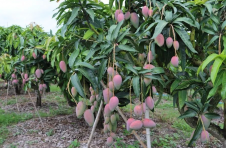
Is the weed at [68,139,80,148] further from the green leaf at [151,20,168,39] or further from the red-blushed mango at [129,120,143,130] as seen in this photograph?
the green leaf at [151,20,168,39]

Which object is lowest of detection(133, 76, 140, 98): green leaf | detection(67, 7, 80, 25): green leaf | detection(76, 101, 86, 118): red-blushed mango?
detection(76, 101, 86, 118): red-blushed mango

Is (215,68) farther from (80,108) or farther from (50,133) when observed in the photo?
(50,133)

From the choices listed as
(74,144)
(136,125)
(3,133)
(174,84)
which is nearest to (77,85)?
(136,125)

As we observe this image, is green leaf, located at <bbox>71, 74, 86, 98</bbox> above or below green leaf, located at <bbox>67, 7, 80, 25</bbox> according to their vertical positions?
below

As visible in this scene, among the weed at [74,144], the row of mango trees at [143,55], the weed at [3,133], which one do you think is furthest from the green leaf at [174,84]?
the weed at [3,133]

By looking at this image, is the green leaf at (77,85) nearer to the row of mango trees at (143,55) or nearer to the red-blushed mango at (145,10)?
the row of mango trees at (143,55)

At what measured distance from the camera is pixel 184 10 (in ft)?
2.43

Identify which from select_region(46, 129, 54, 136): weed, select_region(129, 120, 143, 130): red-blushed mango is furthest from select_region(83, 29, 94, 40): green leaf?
select_region(46, 129, 54, 136): weed

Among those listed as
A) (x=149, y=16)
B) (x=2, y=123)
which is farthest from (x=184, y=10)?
(x=2, y=123)

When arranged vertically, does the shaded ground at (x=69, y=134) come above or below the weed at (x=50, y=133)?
below

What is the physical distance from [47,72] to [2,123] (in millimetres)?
1056

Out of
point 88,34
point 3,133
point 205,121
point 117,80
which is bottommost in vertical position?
point 3,133

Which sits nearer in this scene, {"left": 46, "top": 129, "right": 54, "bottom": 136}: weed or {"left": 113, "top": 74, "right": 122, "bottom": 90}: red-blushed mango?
{"left": 113, "top": 74, "right": 122, "bottom": 90}: red-blushed mango

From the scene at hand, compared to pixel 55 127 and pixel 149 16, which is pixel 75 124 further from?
pixel 149 16
